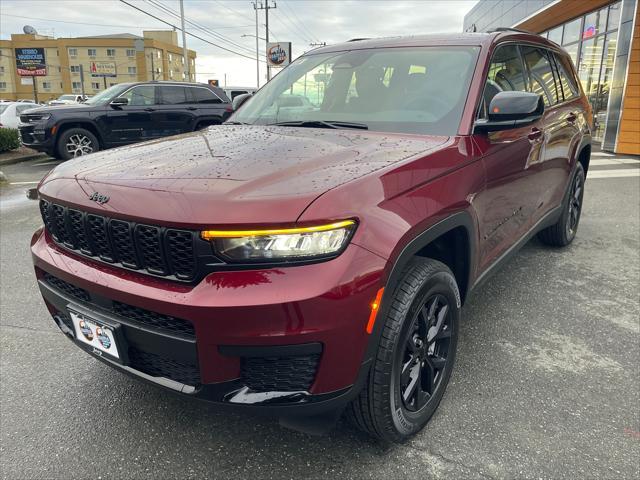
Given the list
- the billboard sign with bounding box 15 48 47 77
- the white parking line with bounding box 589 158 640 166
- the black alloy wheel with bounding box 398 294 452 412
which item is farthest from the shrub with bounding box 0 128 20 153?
the billboard sign with bounding box 15 48 47 77

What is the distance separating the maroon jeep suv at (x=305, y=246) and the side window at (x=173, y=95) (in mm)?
9165

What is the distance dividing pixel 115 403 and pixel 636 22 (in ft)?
44.7

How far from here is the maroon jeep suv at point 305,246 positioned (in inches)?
63.6

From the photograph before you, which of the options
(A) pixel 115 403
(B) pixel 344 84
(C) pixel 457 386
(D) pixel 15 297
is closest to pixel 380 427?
(C) pixel 457 386

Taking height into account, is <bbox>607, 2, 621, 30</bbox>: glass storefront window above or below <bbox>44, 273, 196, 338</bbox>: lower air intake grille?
above

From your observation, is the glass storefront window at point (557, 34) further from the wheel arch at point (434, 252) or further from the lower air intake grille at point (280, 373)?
the lower air intake grille at point (280, 373)

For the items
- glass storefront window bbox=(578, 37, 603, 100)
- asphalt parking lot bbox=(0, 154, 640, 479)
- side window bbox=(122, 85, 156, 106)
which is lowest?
asphalt parking lot bbox=(0, 154, 640, 479)

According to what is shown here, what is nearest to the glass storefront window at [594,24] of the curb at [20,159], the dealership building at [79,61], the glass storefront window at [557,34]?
the glass storefront window at [557,34]

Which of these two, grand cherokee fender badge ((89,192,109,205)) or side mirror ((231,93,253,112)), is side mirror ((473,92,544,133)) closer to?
grand cherokee fender badge ((89,192,109,205))

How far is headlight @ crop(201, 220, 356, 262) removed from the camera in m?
1.62

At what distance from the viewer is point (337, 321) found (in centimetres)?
161

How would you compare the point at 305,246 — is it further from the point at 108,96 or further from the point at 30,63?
the point at 30,63

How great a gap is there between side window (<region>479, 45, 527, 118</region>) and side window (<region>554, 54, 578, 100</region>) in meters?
1.11

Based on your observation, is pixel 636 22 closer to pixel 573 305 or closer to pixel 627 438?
pixel 573 305
